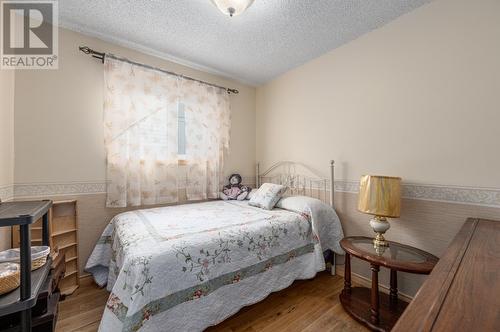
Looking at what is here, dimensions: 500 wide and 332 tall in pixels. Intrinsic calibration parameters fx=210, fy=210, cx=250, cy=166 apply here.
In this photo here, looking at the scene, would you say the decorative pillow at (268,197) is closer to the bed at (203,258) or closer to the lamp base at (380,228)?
the bed at (203,258)

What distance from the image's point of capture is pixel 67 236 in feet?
6.68

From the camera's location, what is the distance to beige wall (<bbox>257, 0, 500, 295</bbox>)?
1555 millimetres

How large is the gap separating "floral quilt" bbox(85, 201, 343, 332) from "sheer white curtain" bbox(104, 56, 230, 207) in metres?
0.41

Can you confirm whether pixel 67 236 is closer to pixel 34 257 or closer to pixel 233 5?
pixel 34 257

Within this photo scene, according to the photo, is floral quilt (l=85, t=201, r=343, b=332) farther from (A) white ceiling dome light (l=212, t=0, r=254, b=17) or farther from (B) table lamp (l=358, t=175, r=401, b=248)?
(A) white ceiling dome light (l=212, t=0, r=254, b=17)

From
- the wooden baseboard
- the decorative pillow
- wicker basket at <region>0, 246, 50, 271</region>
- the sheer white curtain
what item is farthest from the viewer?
the decorative pillow

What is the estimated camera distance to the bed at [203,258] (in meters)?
1.24

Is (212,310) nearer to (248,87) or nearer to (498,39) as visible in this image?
→ (498,39)

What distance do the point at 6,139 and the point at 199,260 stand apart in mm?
1899

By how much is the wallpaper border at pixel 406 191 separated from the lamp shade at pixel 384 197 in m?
0.33

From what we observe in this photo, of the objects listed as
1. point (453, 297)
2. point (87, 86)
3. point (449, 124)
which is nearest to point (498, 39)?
point (449, 124)

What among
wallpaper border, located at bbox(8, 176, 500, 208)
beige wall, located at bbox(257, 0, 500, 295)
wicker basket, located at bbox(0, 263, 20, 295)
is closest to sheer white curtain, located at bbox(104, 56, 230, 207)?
wallpaper border, located at bbox(8, 176, 500, 208)

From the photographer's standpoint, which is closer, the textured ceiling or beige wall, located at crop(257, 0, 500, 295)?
beige wall, located at crop(257, 0, 500, 295)

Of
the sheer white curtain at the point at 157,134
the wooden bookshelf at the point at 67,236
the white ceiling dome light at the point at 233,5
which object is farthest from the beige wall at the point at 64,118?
the white ceiling dome light at the point at 233,5
